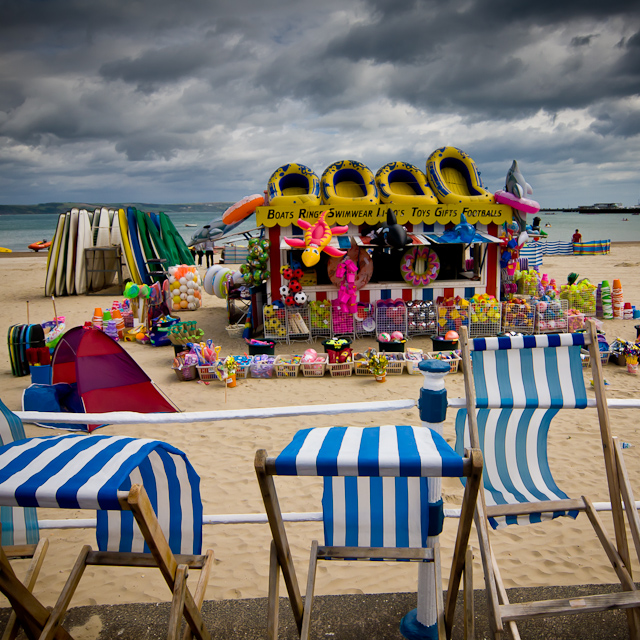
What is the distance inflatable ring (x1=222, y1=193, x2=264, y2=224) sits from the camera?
33.4 ft

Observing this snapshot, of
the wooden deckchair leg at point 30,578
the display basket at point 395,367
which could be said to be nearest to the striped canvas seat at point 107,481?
the wooden deckchair leg at point 30,578

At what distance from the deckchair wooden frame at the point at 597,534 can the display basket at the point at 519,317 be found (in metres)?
8.04

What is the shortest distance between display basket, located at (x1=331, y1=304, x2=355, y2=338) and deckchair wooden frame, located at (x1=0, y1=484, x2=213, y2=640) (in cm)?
808

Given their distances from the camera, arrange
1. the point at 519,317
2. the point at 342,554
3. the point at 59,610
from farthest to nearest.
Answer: the point at 519,317, the point at 342,554, the point at 59,610

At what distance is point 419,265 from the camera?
34.3 ft

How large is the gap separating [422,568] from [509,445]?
34.8 inches

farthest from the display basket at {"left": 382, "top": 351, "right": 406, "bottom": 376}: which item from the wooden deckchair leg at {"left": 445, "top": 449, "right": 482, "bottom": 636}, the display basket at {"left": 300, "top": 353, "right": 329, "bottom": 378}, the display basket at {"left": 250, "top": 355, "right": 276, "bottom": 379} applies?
the wooden deckchair leg at {"left": 445, "top": 449, "right": 482, "bottom": 636}

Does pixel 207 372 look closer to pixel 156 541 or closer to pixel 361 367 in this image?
pixel 361 367

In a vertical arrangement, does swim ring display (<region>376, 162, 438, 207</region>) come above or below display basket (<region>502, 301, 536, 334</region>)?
above

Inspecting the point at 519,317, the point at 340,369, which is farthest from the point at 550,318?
the point at 340,369

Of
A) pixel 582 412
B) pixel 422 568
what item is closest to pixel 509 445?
pixel 422 568

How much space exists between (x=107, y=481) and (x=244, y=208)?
29.9 ft

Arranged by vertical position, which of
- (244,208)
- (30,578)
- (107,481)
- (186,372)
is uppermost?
(244,208)

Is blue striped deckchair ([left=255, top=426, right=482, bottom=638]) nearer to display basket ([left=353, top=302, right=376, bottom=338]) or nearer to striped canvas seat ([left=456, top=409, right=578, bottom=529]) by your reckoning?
striped canvas seat ([left=456, top=409, right=578, bottom=529])
